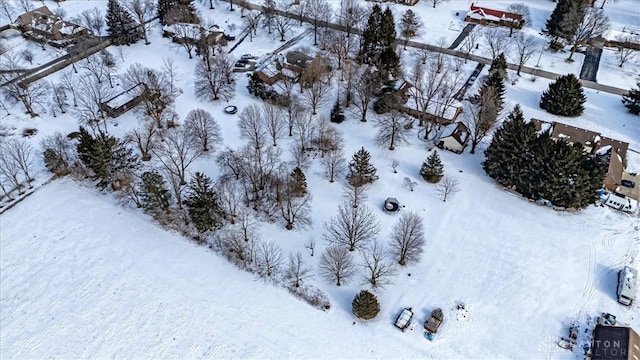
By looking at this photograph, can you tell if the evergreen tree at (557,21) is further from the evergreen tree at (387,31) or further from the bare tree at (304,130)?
the bare tree at (304,130)

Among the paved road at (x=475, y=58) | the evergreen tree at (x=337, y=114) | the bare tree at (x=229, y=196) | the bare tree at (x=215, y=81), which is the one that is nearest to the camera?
the bare tree at (x=229, y=196)

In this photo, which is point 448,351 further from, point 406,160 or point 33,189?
point 33,189

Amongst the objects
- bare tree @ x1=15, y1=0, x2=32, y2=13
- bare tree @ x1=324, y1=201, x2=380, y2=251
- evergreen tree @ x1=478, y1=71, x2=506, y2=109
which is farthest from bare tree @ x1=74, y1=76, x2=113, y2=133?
evergreen tree @ x1=478, y1=71, x2=506, y2=109

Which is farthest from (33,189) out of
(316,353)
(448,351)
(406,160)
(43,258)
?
(448,351)

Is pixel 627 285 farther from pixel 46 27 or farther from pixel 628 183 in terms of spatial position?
pixel 46 27

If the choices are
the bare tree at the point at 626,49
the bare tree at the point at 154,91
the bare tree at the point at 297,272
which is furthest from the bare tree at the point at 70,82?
the bare tree at the point at 626,49

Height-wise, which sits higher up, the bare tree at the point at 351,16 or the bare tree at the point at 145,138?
the bare tree at the point at 351,16

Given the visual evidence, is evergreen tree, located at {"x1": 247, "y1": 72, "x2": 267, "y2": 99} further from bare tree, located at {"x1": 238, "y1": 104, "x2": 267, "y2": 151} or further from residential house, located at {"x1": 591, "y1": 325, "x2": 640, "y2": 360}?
residential house, located at {"x1": 591, "y1": 325, "x2": 640, "y2": 360}
